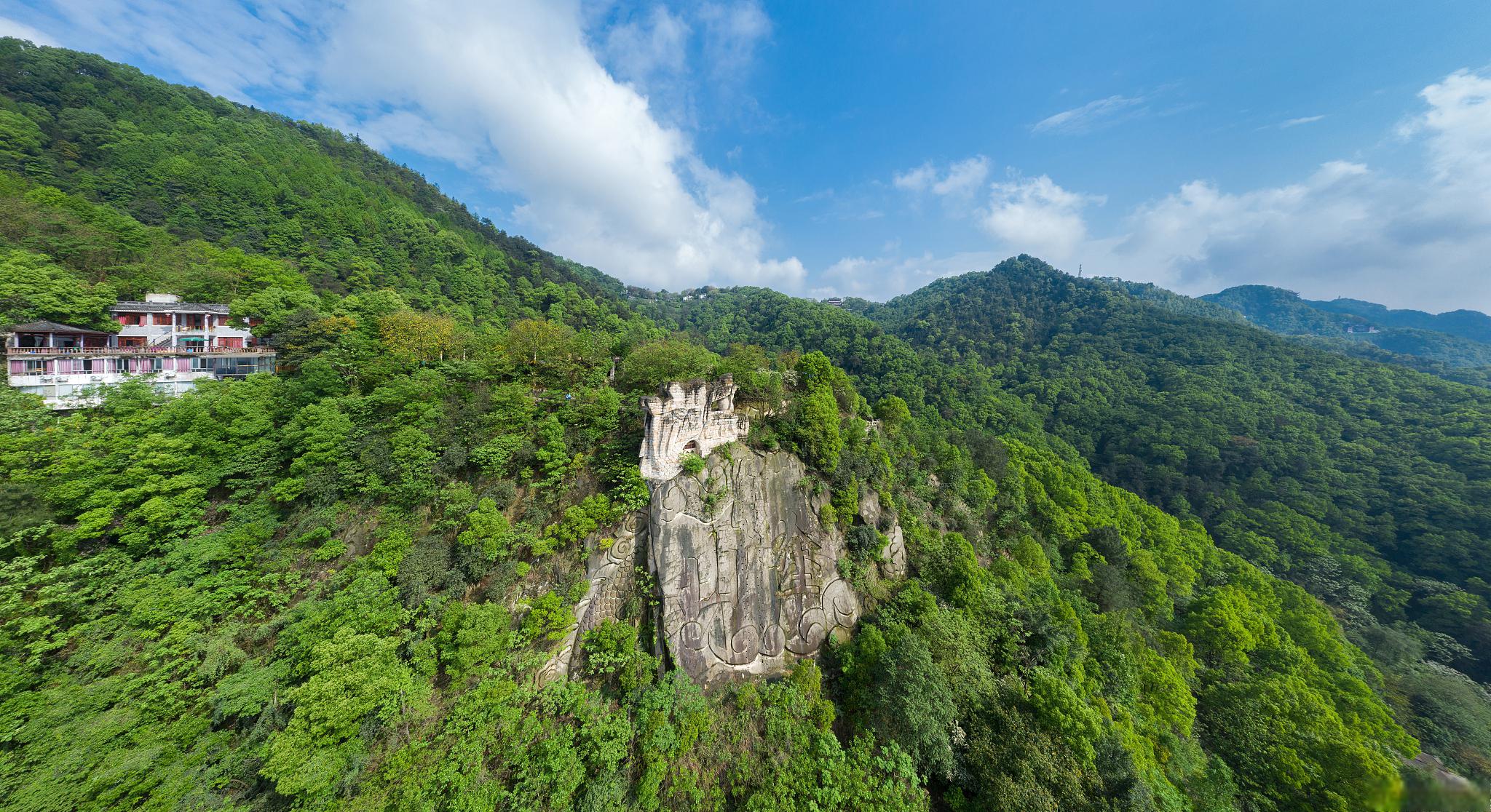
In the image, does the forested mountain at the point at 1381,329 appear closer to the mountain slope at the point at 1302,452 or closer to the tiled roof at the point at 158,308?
the mountain slope at the point at 1302,452

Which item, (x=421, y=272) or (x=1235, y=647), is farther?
(x=421, y=272)

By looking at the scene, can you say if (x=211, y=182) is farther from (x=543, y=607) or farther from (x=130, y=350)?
(x=543, y=607)

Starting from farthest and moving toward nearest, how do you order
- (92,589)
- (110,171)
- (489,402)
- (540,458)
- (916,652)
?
(110,171)
(489,402)
(540,458)
(916,652)
(92,589)

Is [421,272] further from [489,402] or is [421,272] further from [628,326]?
[489,402]

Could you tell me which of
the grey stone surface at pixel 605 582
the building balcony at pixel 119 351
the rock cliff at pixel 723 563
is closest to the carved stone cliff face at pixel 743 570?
the rock cliff at pixel 723 563

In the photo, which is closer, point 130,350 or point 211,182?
point 130,350

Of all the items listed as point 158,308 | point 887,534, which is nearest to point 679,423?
point 887,534

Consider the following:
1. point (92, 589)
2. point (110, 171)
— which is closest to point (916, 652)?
point (92, 589)
